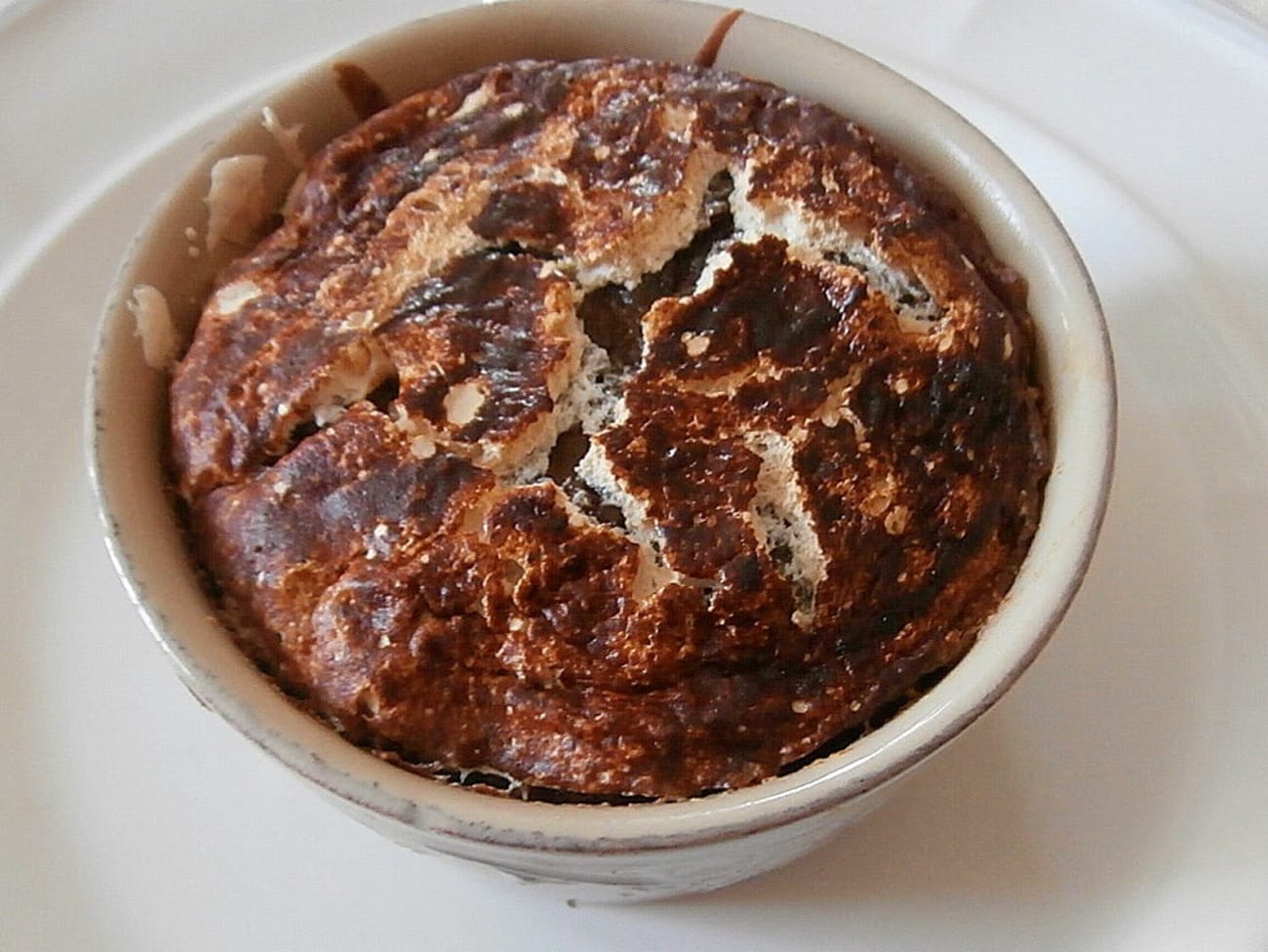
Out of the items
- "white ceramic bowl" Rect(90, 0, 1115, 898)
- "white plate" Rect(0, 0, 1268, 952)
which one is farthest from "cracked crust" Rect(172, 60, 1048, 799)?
"white plate" Rect(0, 0, 1268, 952)

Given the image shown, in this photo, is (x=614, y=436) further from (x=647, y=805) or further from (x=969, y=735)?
(x=969, y=735)

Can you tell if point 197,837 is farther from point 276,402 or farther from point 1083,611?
point 1083,611

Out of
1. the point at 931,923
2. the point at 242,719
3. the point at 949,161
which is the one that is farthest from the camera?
the point at 949,161

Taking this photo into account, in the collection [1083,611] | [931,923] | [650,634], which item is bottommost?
[931,923]

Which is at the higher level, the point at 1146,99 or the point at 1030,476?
the point at 1146,99

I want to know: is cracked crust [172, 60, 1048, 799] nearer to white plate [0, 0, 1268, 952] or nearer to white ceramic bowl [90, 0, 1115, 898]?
white ceramic bowl [90, 0, 1115, 898]

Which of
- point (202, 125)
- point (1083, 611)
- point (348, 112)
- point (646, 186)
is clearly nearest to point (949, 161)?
point (646, 186)

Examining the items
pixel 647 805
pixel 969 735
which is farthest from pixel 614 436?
pixel 969 735
